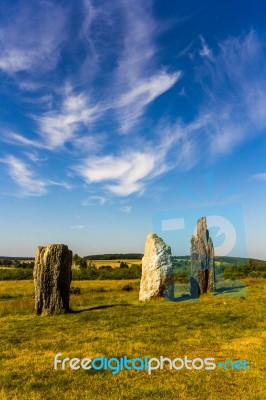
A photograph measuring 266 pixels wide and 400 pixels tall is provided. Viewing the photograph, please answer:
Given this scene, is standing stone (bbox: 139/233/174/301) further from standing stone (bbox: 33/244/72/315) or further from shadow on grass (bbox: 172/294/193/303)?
standing stone (bbox: 33/244/72/315)

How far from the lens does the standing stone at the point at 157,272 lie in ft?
67.4

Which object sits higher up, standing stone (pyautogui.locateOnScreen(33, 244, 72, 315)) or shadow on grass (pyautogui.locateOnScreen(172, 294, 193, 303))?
standing stone (pyautogui.locateOnScreen(33, 244, 72, 315))

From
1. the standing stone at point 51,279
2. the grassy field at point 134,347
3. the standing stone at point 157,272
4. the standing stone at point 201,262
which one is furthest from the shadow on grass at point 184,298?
the standing stone at point 51,279

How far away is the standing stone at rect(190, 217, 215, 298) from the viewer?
77.9ft

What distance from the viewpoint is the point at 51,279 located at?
53.3 feet

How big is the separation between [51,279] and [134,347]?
7436mm

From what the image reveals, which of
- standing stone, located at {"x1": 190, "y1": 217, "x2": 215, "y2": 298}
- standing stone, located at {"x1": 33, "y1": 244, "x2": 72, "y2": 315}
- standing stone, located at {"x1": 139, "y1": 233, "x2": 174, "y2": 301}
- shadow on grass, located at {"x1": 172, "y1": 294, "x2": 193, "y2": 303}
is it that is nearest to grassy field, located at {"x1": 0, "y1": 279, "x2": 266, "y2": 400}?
standing stone, located at {"x1": 33, "y1": 244, "x2": 72, "y2": 315}

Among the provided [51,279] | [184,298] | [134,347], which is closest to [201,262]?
[184,298]

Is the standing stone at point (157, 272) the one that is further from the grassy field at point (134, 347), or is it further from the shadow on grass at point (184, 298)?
the grassy field at point (134, 347)

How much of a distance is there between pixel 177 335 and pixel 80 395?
16.6 ft

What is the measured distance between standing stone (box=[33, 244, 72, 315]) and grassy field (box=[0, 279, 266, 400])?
789 mm

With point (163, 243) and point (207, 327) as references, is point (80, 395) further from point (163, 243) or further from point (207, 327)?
point (163, 243)

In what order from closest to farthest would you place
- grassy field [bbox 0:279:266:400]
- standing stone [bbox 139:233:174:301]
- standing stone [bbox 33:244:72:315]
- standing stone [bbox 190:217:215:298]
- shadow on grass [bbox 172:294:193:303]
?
grassy field [bbox 0:279:266:400], standing stone [bbox 33:244:72:315], standing stone [bbox 139:233:174:301], shadow on grass [bbox 172:294:193:303], standing stone [bbox 190:217:215:298]

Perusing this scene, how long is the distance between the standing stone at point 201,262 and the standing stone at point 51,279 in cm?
961
